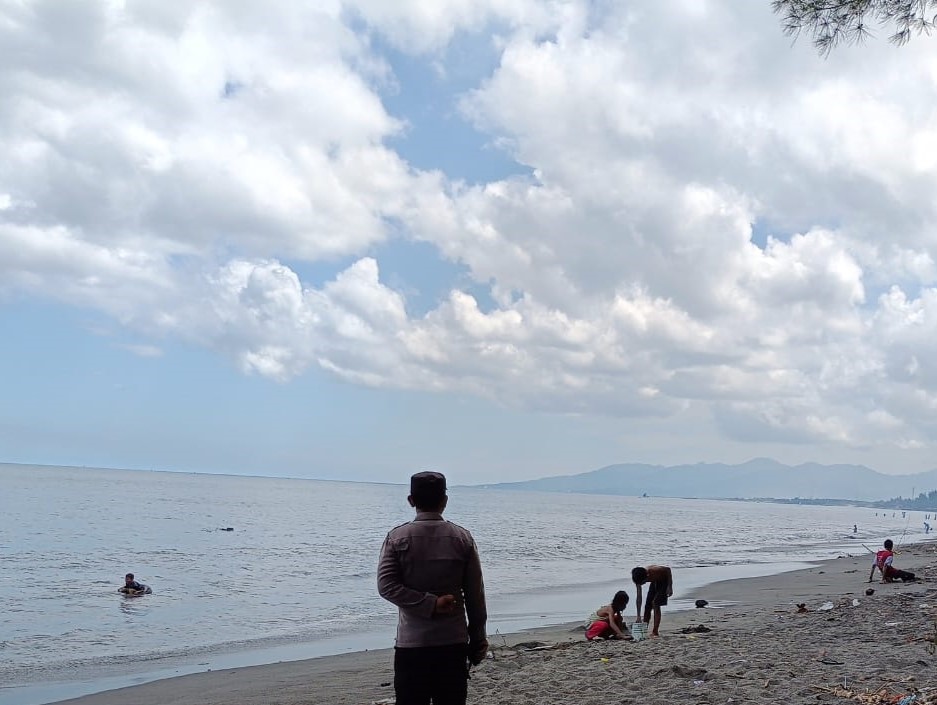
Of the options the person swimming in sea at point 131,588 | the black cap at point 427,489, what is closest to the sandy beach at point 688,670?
the black cap at point 427,489

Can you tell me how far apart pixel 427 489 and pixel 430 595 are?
532 millimetres

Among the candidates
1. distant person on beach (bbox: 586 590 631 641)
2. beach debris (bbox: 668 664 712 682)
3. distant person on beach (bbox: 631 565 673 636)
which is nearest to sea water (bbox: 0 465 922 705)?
distant person on beach (bbox: 586 590 631 641)

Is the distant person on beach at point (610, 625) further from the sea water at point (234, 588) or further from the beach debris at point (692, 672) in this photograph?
the sea water at point (234, 588)

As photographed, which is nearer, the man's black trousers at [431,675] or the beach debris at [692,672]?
the man's black trousers at [431,675]

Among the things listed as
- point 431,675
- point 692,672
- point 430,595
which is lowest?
point 692,672

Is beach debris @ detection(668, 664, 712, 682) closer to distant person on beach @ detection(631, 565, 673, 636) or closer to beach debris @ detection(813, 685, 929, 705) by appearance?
beach debris @ detection(813, 685, 929, 705)

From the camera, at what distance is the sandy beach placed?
7617mm

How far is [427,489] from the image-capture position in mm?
4504

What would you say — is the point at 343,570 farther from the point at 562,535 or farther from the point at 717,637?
the point at 562,535

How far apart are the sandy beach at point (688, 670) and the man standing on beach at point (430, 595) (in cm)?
380

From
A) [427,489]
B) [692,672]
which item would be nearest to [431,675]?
[427,489]

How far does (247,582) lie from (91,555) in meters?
11.8

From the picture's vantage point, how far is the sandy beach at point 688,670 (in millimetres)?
7617

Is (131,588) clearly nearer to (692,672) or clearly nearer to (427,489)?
(692,672)
